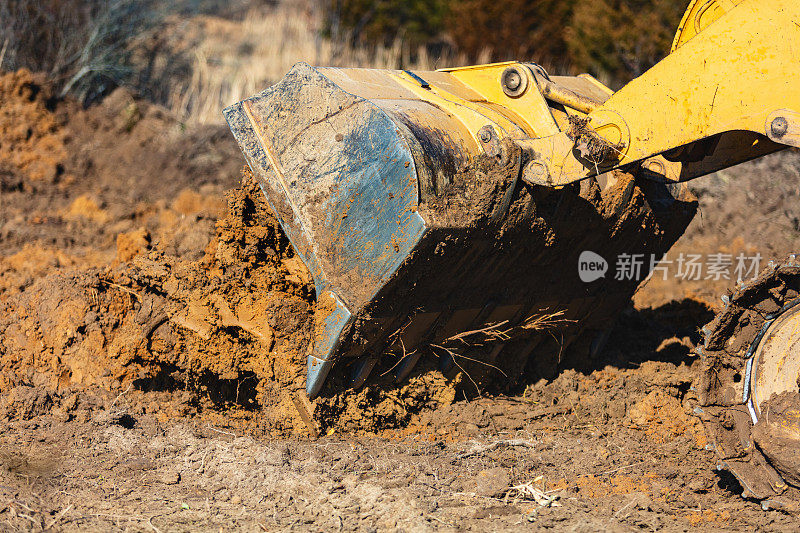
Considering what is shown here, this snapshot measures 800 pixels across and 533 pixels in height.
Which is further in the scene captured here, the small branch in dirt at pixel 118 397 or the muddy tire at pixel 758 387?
the small branch in dirt at pixel 118 397

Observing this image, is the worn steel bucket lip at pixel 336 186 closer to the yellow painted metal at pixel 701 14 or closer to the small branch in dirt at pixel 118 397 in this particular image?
the small branch in dirt at pixel 118 397

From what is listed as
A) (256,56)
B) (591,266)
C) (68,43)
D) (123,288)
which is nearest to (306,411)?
(123,288)

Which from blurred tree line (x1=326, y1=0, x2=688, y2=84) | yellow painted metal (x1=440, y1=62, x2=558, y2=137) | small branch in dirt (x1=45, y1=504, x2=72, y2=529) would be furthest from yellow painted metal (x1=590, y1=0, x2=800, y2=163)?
blurred tree line (x1=326, y1=0, x2=688, y2=84)

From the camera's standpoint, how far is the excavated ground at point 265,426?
3492 mm

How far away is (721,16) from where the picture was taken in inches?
144

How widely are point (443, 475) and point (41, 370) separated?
2324 mm

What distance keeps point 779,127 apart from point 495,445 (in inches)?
80.0

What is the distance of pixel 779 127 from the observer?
3.27 meters

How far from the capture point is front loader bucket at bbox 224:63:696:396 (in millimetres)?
3654

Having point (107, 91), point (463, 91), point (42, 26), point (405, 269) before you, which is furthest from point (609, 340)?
point (42, 26)

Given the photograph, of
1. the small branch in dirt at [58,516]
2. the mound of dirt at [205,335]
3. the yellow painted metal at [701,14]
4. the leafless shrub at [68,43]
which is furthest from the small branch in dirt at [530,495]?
the leafless shrub at [68,43]

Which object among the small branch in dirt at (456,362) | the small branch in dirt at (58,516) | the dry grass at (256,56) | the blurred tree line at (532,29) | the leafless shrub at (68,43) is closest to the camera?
the small branch in dirt at (58,516)

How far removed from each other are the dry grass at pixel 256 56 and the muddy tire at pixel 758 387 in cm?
808

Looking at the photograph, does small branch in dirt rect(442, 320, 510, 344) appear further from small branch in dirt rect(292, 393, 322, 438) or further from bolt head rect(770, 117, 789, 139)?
bolt head rect(770, 117, 789, 139)
